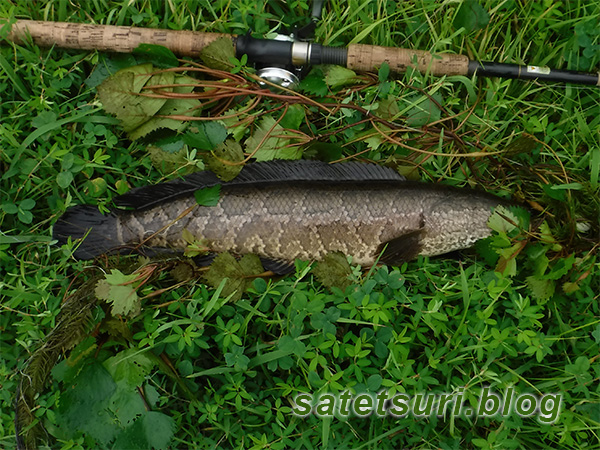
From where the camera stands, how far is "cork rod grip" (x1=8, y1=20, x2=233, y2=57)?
2947mm

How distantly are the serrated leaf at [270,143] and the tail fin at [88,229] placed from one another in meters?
1.06

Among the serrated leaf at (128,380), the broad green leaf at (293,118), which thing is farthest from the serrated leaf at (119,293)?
the broad green leaf at (293,118)

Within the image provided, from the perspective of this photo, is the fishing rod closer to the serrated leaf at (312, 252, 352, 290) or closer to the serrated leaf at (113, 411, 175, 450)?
the serrated leaf at (312, 252, 352, 290)

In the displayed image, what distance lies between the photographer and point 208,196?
8.96ft

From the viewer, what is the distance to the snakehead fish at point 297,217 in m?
2.79

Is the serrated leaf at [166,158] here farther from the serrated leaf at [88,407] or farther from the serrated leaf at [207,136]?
the serrated leaf at [88,407]

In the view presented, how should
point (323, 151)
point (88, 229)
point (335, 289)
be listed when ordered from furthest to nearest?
point (323, 151)
point (88, 229)
point (335, 289)

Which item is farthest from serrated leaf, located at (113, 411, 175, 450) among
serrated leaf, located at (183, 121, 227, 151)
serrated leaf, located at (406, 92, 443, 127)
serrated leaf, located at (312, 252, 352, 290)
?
serrated leaf, located at (406, 92, 443, 127)

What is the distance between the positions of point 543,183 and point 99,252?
3.11 meters

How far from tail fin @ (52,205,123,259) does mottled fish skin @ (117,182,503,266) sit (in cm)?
7

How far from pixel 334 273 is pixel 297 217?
44cm

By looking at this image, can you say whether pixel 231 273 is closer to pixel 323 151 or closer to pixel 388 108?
pixel 323 151

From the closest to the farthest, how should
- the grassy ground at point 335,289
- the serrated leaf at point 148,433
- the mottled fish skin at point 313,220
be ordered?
the serrated leaf at point 148,433
the grassy ground at point 335,289
the mottled fish skin at point 313,220

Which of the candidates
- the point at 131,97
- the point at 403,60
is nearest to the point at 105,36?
the point at 131,97
